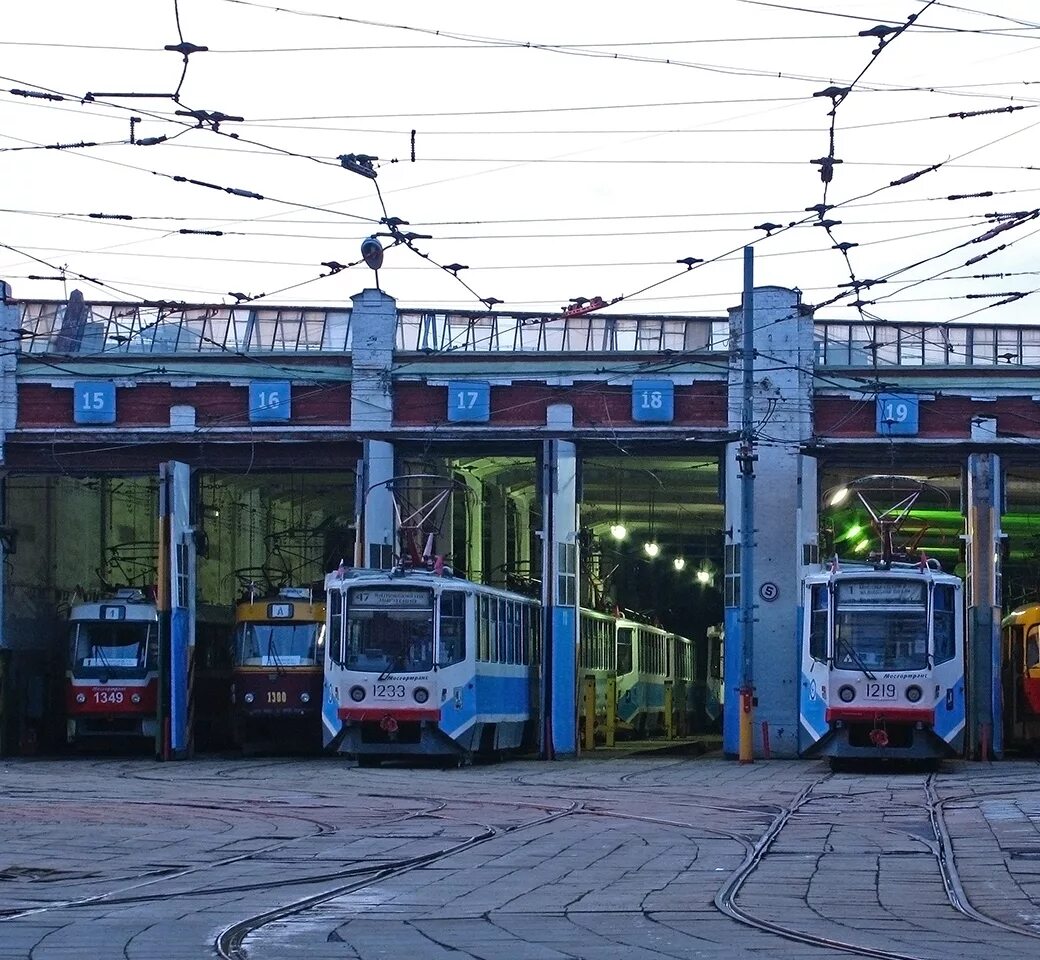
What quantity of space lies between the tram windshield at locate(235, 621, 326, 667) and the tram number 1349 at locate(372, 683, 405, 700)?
230 inches

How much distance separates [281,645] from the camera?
A: 3362 cm

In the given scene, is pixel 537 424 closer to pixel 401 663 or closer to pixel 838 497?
pixel 838 497

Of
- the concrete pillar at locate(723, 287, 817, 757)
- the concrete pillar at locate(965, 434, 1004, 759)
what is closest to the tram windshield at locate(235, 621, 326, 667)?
the concrete pillar at locate(723, 287, 817, 757)

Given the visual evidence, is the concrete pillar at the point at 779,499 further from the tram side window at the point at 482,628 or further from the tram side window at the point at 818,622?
the tram side window at the point at 482,628

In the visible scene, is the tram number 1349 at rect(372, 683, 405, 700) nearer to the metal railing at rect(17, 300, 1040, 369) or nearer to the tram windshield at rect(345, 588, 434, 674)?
the tram windshield at rect(345, 588, 434, 674)

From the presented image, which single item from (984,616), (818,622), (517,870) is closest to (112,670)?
(818,622)

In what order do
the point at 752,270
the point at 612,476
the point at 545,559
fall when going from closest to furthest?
the point at 752,270, the point at 545,559, the point at 612,476

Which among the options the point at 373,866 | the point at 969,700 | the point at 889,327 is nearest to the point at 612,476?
the point at 889,327

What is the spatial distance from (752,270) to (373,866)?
755 inches

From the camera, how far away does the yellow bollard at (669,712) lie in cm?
4469

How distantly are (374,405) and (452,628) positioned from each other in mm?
7768

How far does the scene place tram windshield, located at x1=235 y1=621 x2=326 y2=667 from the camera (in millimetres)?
33500

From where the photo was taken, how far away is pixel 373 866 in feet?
45.2

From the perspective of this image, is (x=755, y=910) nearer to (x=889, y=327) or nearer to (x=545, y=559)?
(x=545, y=559)
